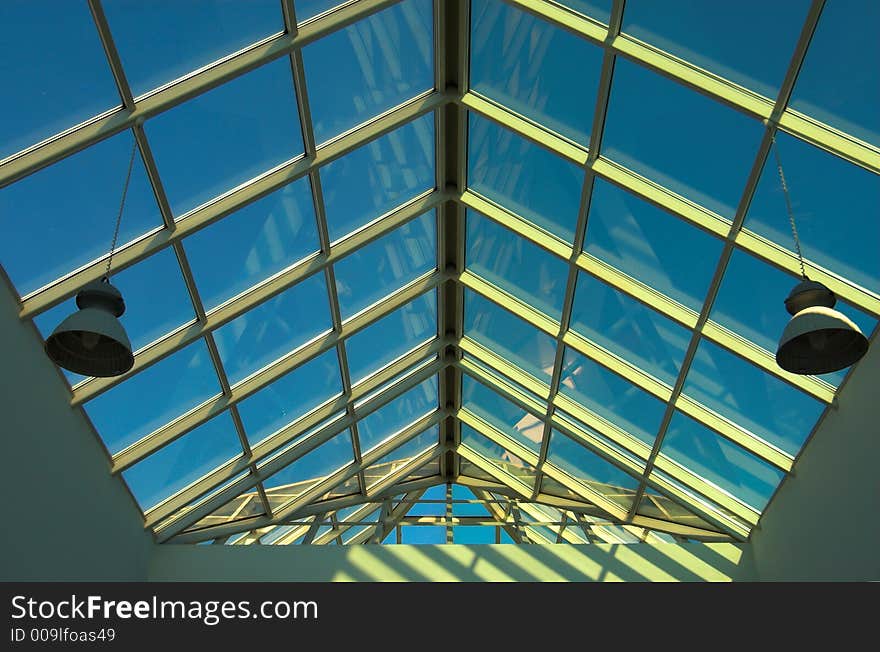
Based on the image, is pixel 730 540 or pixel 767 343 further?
pixel 730 540

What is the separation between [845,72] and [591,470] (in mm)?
12897

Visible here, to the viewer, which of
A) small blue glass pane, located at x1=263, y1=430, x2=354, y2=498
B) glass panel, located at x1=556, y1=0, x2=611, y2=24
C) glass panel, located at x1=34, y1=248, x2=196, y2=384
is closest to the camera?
glass panel, located at x1=556, y1=0, x2=611, y2=24

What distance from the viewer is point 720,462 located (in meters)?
17.2

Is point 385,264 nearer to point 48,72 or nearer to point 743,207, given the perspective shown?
point 743,207

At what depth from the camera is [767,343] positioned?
13.6m

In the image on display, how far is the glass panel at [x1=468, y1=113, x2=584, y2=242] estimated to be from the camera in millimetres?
13844

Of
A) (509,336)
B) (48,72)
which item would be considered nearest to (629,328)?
(509,336)

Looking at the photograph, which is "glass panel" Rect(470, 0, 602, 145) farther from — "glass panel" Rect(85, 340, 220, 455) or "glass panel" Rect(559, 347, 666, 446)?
"glass panel" Rect(85, 340, 220, 455)

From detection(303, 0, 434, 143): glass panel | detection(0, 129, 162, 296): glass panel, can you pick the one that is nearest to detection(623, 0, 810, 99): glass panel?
detection(303, 0, 434, 143): glass panel

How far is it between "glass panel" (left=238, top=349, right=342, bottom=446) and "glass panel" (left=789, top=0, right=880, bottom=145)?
10701mm
